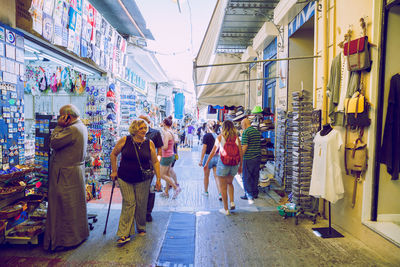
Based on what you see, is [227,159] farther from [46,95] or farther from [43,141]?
[46,95]

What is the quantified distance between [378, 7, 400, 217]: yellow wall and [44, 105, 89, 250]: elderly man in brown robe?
418cm

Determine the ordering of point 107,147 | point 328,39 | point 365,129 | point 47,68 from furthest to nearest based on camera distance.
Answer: point 107,147 < point 47,68 < point 328,39 < point 365,129

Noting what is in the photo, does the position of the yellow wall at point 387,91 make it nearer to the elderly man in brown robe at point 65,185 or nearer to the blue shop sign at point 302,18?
the blue shop sign at point 302,18

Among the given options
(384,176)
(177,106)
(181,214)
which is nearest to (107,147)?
(181,214)

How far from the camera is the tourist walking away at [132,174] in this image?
3.52 meters

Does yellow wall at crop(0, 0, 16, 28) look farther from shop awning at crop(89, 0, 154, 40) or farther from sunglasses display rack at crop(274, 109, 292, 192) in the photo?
sunglasses display rack at crop(274, 109, 292, 192)

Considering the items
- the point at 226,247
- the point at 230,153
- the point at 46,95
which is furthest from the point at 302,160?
the point at 46,95

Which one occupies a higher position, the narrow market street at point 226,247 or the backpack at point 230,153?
the backpack at point 230,153

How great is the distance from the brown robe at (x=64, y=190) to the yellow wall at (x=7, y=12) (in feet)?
5.71

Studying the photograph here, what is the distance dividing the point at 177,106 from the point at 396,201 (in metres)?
14.8

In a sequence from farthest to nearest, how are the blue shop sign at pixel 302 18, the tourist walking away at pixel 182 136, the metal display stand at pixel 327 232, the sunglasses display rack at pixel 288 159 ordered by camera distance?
the tourist walking away at pixel 182 136, the sunglasses display rack at pixel 288 159, the blue shop sign at pixel 302 18, the metal display stand at pixel 327 232

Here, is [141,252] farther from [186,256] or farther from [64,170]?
[64,170]

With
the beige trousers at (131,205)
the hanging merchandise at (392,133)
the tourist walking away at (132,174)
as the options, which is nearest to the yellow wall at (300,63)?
the hanging merchandise at (392,133)

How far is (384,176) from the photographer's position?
3.31 metres
